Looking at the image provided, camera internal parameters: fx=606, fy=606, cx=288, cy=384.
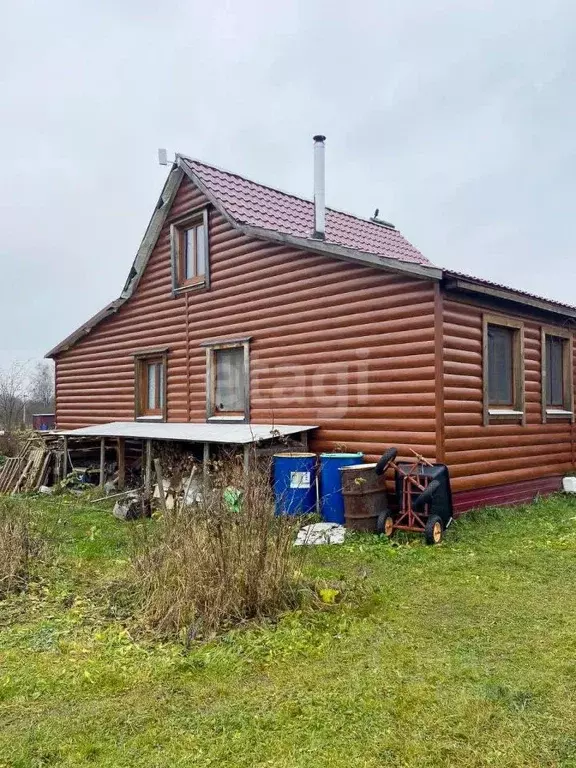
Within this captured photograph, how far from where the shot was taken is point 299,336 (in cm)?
1002

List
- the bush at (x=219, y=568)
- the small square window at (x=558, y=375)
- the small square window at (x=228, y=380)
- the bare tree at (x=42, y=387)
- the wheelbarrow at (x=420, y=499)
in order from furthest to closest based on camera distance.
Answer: the bare tree at (x=42, y=387) < the small square window at (x=228, y=380) < the small square window at (x=558, y=375) < the wheelbarrow at (x=420, y=499) < the bush at (x=219, y=568)

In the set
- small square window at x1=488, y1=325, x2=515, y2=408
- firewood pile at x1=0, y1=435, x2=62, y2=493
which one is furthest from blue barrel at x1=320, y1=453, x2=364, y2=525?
firewood pile at x1=0, y1=435, x2=62, y2=493

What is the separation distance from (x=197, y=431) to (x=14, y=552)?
5.01m

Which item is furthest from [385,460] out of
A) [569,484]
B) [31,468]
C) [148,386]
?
[31,468]

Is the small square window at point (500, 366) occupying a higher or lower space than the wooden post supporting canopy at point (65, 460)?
higher

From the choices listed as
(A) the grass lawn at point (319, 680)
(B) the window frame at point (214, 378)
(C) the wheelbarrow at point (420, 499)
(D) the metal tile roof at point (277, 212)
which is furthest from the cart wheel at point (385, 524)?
(D) the metal tile roof at point (277, 212)

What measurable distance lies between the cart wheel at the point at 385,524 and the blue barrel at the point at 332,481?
33.5 inches

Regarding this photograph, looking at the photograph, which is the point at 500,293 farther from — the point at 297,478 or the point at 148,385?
the point at 148,385

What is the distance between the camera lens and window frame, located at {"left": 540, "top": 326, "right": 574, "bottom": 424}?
10188 mm

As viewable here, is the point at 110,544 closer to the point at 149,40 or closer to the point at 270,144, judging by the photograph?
the point at 149,40

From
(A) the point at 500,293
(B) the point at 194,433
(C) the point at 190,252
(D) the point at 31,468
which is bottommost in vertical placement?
(D) the point at 31,468

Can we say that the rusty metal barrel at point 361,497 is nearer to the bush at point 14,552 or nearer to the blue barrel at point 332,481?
the blue barrel at point 332,481

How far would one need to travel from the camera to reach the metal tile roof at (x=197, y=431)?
348 inches

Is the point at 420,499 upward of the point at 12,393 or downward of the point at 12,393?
downward
